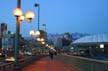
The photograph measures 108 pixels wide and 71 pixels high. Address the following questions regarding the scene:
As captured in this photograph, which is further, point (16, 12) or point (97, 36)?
point (97, 36)

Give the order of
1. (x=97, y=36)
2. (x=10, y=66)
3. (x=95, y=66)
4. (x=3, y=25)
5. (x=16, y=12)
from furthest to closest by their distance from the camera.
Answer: (x=3, y=25) → (x=97, y=36) → (x=10, y=66) → (x=16, y=12) → (x=95, y=66)

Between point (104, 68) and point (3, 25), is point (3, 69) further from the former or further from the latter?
point (3, 25)

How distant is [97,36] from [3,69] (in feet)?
424

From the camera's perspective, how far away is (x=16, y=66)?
70.1ft

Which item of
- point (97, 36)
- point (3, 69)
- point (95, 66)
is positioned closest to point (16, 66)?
point (3, 69)

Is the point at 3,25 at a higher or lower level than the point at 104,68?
higher

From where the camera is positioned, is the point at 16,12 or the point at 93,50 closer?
the point at 16,12

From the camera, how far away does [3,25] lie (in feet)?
578

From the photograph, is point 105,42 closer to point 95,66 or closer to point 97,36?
point 97,36

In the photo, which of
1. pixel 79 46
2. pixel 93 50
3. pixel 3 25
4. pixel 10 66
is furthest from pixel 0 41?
pixel 10 66

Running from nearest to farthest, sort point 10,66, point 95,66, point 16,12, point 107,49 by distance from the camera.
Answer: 1. point 95,66
2. point 16,12
3. point 10,66
4. point 107,49

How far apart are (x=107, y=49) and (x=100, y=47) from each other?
10.9 ft

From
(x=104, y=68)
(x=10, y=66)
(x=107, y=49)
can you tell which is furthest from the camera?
(x=107, y=49)

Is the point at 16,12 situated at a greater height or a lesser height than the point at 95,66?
greater
